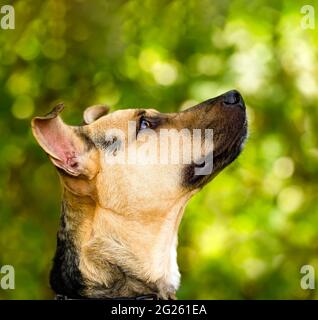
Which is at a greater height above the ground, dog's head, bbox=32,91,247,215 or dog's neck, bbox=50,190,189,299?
dog's head, bbox=32,91,247,215

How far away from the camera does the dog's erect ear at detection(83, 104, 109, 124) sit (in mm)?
3881

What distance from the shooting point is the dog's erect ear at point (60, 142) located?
3.41 meters

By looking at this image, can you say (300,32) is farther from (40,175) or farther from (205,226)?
(40,175)

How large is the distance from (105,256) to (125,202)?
0.27 meters

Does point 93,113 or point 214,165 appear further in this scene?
point 93,113

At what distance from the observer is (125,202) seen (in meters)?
3.60

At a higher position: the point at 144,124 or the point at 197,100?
the point at 197,100

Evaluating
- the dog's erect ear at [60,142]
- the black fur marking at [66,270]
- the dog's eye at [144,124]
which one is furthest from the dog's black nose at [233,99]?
the black fur marking at [66,270]

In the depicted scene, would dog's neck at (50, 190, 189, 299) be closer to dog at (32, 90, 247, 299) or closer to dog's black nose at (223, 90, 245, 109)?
dog at (32, 90, 247, 299)

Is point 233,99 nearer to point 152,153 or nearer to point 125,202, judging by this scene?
point 152,153

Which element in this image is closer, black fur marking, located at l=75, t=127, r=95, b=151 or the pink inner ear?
the pink inner ear

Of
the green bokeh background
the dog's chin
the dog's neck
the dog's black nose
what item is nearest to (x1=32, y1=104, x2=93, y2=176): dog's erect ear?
the dog's neck

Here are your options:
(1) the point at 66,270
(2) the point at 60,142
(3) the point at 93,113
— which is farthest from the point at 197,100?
(1) the point at 66,270

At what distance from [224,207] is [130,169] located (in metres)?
1.67
